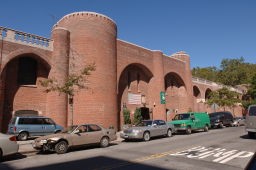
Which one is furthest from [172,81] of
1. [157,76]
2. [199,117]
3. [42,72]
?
[42,72]

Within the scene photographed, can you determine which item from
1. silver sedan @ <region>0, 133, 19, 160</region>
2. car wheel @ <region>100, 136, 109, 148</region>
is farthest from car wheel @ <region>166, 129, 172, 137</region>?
silver sedan @ <region>0, 133, 19, 160</region>

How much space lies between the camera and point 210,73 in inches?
3516

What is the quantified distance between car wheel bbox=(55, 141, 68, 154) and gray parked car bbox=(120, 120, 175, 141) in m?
5.98

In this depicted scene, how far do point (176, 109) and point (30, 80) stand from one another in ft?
82.5

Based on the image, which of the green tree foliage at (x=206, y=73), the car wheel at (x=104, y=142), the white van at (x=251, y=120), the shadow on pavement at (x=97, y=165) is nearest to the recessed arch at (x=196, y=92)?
the white van at (x=251, y=120)

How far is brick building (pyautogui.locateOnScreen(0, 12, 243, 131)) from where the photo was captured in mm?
21719

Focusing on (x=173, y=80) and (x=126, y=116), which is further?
(x=173, y=80)

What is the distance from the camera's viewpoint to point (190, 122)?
23594mm

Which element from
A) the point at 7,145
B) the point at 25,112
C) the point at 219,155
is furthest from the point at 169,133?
the point at 7,145

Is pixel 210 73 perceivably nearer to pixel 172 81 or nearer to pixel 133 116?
pixel 172 81

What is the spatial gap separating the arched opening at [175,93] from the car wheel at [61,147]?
2753 centimetres

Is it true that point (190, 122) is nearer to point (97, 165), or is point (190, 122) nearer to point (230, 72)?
point (97, 165)

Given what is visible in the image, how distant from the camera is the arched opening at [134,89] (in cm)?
3055

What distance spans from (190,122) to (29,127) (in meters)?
14.1
